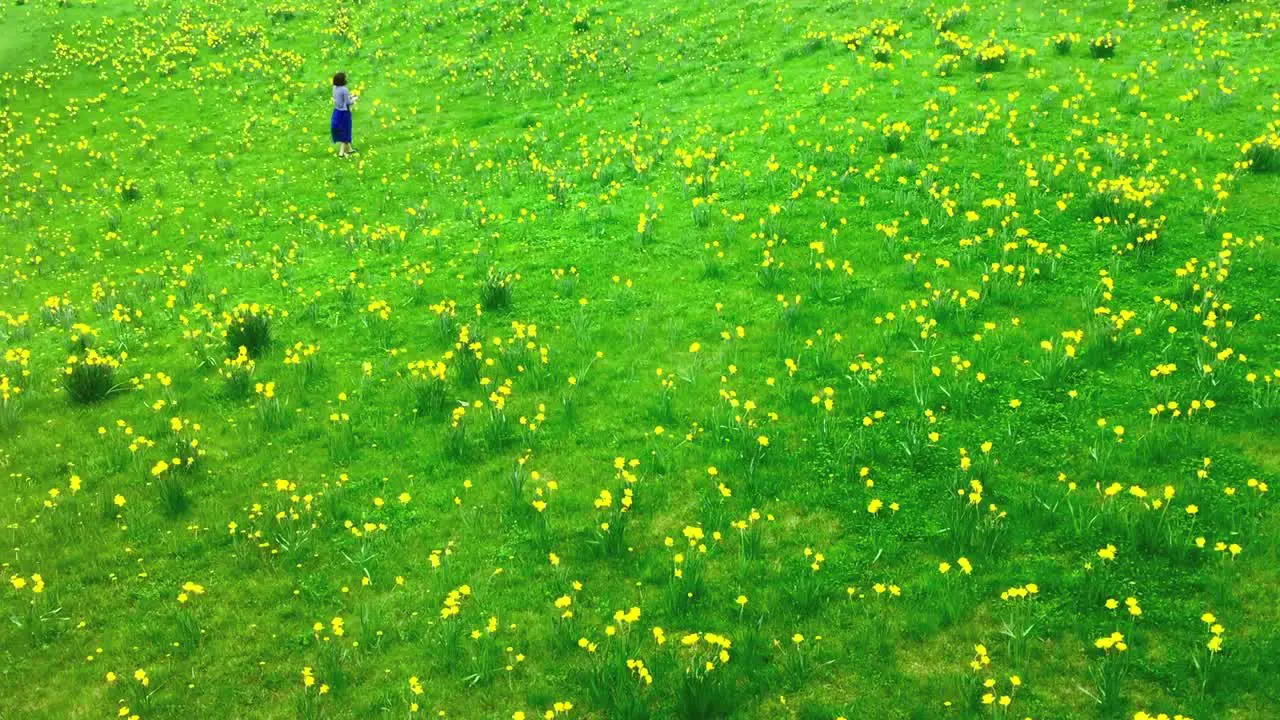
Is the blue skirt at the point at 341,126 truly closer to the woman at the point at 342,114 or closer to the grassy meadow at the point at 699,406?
the woman at the point at 342,114

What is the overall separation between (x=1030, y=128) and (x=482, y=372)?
8.95 m

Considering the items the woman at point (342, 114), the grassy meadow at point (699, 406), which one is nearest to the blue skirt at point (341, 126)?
the woman at point (342, 114)

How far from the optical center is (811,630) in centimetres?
554

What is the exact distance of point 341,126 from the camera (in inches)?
645

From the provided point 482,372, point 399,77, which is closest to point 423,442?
point 482,372

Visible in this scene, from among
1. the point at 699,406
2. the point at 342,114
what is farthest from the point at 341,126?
the point at 699,406

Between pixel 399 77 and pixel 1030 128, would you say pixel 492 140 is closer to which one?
pixel 399 77

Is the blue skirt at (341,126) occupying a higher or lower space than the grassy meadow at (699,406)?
higher

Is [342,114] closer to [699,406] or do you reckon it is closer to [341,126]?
[341,126]

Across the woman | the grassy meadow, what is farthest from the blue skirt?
the grassy meadow

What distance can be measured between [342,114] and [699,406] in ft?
38.7

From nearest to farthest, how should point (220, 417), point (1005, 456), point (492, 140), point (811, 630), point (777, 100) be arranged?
1. point (811, 630)
2. point (1005, 456)
3. point (220, 417)
4. point (777, 100)
5. point (492, 140)

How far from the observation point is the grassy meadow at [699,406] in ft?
17.7

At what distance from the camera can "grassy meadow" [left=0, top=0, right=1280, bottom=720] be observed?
5398 millimetres
